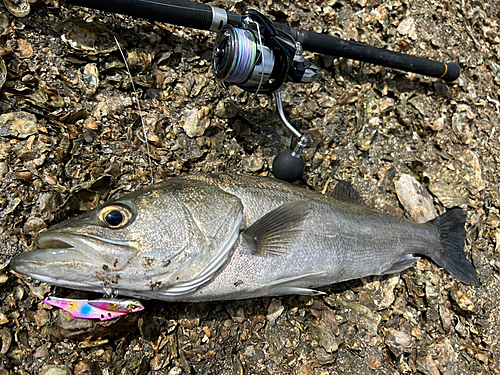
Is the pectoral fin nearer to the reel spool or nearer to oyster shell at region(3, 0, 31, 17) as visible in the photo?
the reel spool

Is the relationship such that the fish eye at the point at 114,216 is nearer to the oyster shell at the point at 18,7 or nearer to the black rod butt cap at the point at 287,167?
the black rod butt cap at the point at 287,167

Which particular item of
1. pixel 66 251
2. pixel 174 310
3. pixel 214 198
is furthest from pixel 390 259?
→ pixel 66 251

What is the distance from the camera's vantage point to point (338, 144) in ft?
9.22

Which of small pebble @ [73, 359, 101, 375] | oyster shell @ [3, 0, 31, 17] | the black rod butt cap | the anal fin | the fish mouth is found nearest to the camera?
the fish mouth

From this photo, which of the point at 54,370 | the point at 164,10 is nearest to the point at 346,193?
the point at 164,10

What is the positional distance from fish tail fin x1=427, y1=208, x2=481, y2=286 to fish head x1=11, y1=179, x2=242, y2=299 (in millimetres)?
1856

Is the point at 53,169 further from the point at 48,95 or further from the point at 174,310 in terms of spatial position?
the point at 174,310

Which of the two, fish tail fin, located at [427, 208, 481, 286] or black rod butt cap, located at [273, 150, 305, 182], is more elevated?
black rod butt cap, located at [273, 150, 305, 182]

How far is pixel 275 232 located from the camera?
1.88 meters

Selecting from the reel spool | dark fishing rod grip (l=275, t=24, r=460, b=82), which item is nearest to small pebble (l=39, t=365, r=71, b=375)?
the reel spool

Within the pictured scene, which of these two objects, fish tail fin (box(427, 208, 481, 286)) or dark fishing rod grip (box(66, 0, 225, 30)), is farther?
fish tail fin (box(427, 208, 481, 286))

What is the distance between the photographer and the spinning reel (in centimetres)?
191

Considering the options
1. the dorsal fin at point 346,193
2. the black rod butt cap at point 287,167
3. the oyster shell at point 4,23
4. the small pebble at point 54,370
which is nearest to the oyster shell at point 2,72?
the oyster shell at point 4,23

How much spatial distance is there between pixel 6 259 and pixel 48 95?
3.29ft
